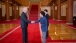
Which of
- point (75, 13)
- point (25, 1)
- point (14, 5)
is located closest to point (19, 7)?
point (25, 1)

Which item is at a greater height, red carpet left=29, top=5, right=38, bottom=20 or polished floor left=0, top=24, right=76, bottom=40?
red carpet left=29, top=5, right=38, bottom=20

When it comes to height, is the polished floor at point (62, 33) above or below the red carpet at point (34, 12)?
below

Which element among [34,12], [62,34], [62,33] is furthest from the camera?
[34,12]

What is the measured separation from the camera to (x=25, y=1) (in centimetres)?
3312

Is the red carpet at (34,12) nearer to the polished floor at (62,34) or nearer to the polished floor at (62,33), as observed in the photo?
the polished floor at (62,33)

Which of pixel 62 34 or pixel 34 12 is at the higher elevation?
pixel 34 12

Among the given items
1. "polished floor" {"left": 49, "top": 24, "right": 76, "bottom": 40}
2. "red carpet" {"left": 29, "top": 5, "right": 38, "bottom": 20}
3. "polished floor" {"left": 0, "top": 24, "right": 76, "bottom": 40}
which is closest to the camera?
"polished floor" {"left": 49, "top": 24, "right": 76, "bottom": 40}

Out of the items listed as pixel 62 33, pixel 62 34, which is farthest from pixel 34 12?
pixel 62 34

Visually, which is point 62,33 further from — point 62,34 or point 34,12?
point 34,12

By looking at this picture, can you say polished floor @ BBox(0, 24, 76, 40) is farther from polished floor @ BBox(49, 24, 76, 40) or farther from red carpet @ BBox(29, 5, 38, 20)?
red carpet @ BBox(29, 5, 38, 20)

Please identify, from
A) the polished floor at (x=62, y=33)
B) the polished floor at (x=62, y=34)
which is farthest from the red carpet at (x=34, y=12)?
the polished floor at (x=62, y=34)

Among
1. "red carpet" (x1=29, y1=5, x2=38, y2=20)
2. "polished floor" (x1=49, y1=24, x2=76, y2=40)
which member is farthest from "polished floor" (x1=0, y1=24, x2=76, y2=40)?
"red carpet" (x1=29, y1=5, x2=38, y2=20)

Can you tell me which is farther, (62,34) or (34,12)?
(34,12)

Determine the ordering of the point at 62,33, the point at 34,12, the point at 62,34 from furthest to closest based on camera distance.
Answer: the point at 34,12, the point at 62,33, the point at 62,34
